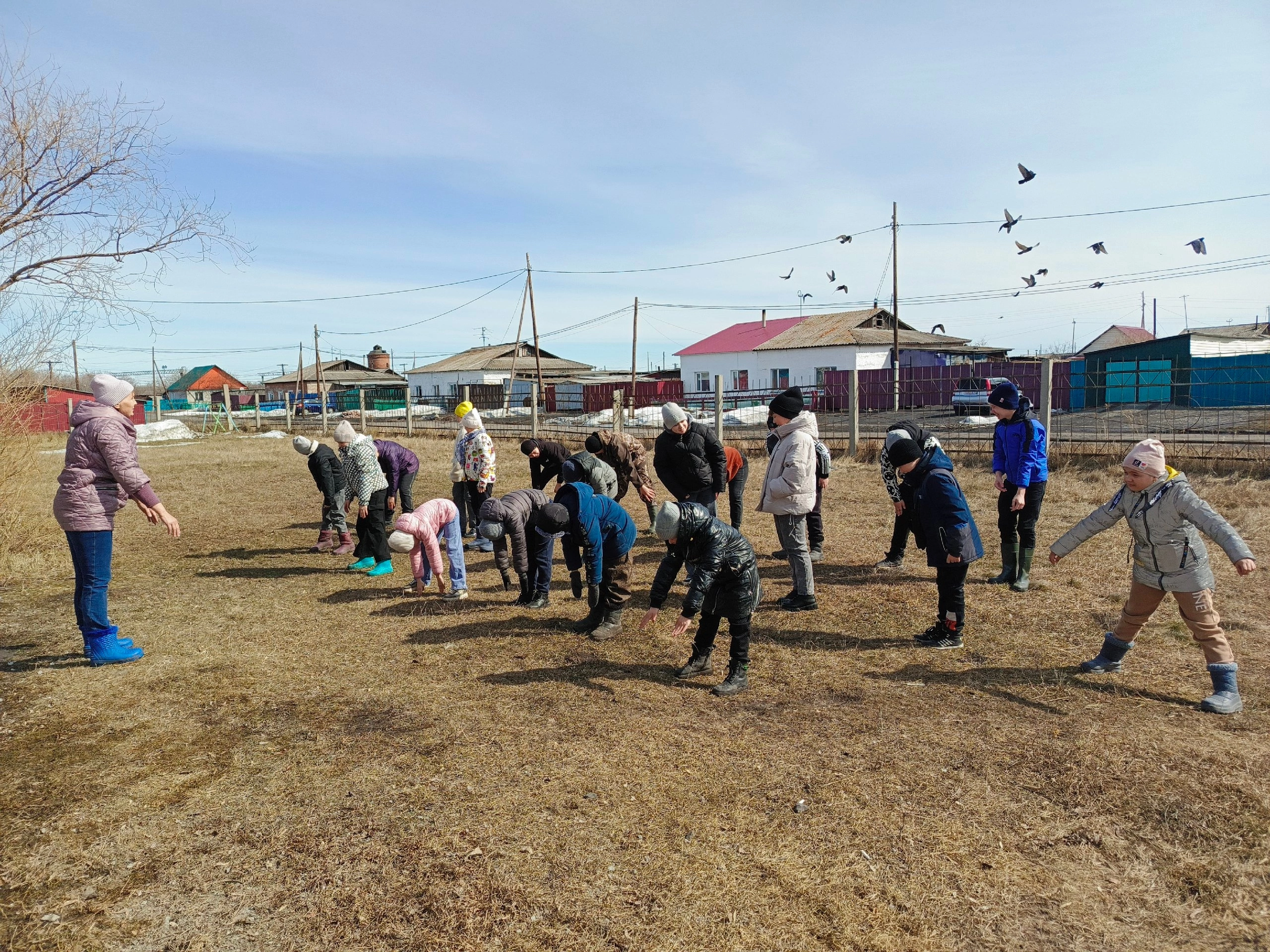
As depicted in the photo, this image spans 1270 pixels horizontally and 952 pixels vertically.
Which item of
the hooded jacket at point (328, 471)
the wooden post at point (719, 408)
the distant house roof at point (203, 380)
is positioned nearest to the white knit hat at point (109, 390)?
the hooded jacket at point (328, 471)

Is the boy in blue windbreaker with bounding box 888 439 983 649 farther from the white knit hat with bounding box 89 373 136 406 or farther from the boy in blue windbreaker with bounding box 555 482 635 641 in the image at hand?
the white knit hat with bounding box 89 373 136 406

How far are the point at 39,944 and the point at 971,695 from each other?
184 inches

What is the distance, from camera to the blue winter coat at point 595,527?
5969 millimetres

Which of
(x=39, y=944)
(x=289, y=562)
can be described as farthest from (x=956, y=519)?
(x=289, y=562)

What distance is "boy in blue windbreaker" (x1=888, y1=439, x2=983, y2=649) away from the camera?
553cm

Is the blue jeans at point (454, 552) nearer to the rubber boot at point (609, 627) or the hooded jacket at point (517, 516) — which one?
the hooded jacket at point (517, 516)

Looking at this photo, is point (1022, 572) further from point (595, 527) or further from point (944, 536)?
point (595, 527)

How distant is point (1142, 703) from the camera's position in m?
4.69

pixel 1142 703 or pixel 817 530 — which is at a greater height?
pixel 817 530

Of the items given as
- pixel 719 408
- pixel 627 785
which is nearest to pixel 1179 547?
pixel 627 785

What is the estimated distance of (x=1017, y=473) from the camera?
6.95 metres

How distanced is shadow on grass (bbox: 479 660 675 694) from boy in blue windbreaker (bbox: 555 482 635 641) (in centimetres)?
57

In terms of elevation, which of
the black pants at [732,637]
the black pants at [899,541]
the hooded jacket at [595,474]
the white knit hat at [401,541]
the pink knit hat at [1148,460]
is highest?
the pink knit hat at [1148,460]

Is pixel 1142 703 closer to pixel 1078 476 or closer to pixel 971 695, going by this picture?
pixel 971 695
